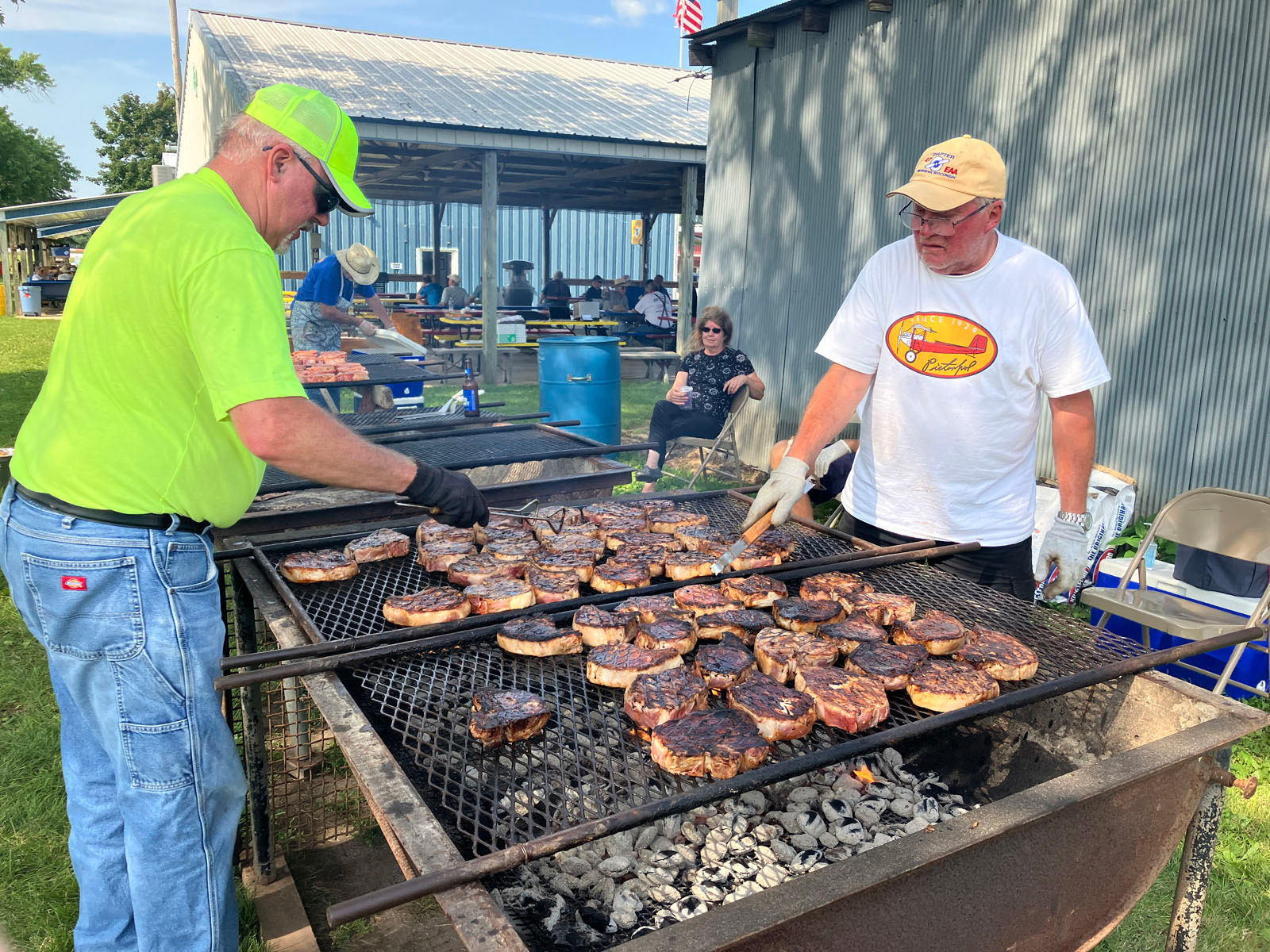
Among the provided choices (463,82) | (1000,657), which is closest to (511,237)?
(463,82)

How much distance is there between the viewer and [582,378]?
978cm

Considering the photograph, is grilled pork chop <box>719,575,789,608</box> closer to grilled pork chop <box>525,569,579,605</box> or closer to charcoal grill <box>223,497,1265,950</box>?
charcoal grill <box>223,497,1265,950</box>

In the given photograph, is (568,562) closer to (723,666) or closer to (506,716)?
(723,666)

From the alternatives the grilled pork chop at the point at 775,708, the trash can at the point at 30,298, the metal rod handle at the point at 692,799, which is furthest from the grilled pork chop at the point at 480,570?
the trash can at the point at 30,298

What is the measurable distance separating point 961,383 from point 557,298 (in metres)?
20.2

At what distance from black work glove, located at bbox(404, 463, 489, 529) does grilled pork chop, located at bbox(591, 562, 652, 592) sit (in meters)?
0.49

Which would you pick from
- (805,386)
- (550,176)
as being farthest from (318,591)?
(550,176)

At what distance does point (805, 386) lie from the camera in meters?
9.35

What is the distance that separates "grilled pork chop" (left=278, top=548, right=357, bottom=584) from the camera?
118 inches

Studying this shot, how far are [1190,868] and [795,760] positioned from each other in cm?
144

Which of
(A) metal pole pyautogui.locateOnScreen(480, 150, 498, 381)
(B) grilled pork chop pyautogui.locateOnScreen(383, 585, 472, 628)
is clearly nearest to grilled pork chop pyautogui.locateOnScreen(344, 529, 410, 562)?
(B) grilled pork chop pyautogui.locateOnScreen(383, 585, 472, 628)

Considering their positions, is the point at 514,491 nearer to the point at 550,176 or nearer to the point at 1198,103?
the point at 1198,103

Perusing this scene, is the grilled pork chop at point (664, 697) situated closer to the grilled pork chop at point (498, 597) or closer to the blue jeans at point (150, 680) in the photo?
the grilled pork chop at point (498, 597)

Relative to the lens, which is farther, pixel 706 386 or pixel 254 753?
pixel 706 386
